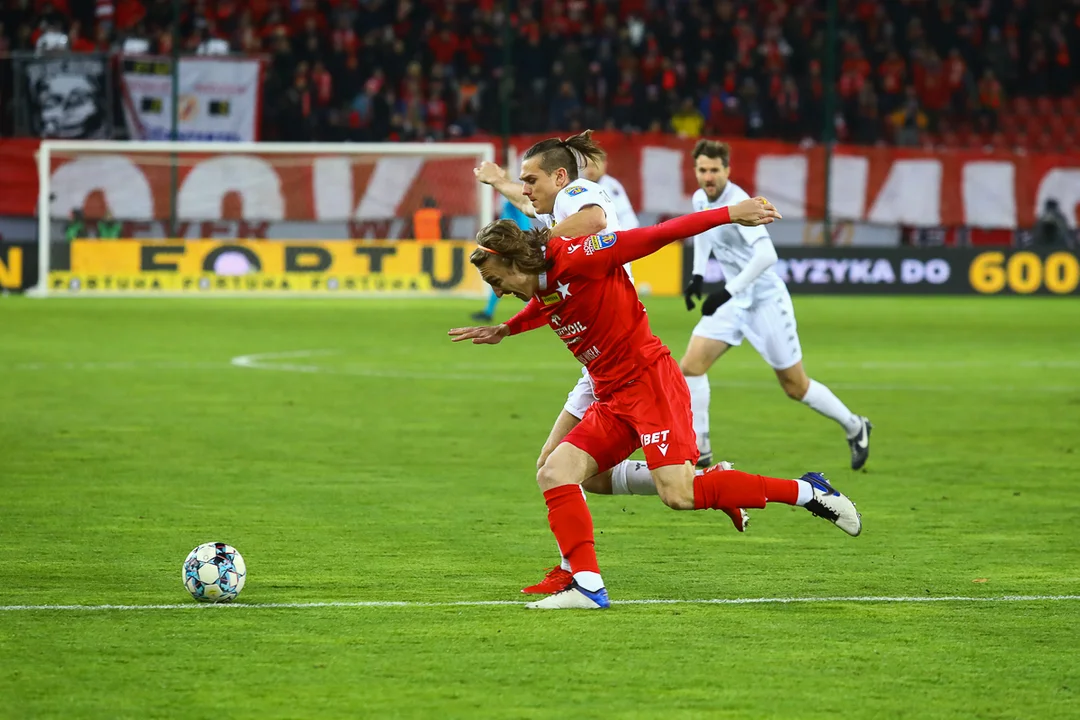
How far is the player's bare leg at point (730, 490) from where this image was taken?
666cm

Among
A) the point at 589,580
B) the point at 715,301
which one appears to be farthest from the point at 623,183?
the point at 589,580

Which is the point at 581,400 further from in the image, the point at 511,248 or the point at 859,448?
the point at 859,448

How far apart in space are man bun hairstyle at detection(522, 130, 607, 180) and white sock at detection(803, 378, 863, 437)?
4053mm

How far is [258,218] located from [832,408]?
63.7ft

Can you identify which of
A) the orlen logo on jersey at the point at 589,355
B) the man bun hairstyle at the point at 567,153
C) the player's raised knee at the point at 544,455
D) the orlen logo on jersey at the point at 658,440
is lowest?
the player's raised knee at the point at 544,455

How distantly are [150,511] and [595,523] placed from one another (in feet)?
7.62

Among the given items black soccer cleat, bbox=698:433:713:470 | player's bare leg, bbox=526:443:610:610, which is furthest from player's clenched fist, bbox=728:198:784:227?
black soccer cleat, bbox=698:433:713:470

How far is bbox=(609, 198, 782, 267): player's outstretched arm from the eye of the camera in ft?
20.8

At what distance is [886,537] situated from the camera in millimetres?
8266

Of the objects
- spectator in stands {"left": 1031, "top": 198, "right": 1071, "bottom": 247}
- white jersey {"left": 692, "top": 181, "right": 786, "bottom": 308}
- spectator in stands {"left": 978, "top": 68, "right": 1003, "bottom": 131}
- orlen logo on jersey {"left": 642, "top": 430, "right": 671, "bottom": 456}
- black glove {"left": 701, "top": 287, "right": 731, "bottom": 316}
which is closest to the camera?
orlen logo on jersey {"left": 642, "top": 430, "right": 671, "bottom": 456}

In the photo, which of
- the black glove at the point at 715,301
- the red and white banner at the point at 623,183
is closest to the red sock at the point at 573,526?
the black glove at the point at 715,301

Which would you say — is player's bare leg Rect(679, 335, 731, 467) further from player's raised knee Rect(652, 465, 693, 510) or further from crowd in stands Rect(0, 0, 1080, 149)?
crowd in stands Rect(0, 0, 1080, 149)

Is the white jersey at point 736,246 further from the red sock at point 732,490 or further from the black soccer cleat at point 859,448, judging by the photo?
the red sock at point 732,490

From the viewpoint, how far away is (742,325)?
10867 millimetres
